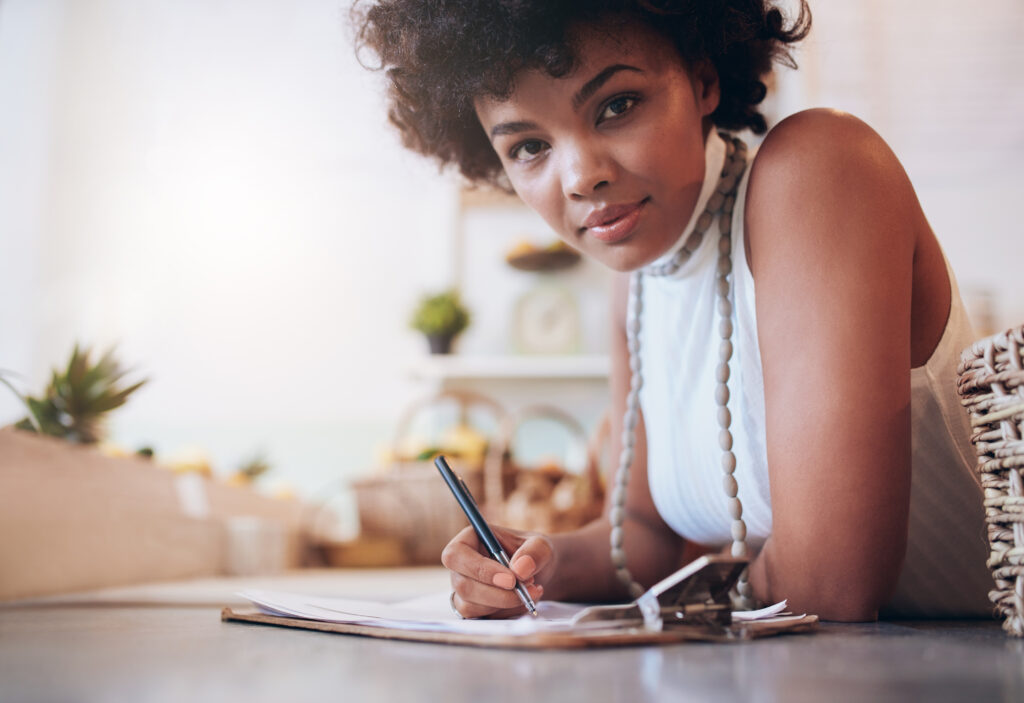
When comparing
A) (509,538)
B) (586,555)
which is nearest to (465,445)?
(586,555)

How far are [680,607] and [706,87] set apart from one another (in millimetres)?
548

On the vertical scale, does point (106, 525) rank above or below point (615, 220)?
below

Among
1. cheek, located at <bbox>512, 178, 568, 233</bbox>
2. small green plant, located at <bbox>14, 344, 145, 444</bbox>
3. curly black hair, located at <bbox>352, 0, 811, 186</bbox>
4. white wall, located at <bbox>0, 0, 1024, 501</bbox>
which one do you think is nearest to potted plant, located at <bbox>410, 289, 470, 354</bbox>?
white wall, located at <bbox>0, 0, 1024, 501</bbox>

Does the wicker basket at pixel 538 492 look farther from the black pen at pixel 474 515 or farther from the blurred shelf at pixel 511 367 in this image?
the black pen at pixel 474 515

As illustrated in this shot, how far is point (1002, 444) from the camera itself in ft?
1.53

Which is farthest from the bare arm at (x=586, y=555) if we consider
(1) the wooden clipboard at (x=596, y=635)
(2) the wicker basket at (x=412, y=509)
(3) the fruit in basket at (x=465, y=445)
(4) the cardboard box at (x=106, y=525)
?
(3) the fruit in basket at (x=465, y=445)

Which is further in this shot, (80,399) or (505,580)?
(80,399)

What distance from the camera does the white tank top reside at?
29.1 inches

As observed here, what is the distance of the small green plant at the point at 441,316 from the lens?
2889 mm

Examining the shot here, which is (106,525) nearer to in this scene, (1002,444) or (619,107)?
(619,107)

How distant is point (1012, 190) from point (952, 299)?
8.29ft

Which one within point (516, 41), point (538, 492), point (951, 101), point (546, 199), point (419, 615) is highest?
point (951, 101)

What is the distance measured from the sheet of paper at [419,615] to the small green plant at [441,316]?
84.5 inches

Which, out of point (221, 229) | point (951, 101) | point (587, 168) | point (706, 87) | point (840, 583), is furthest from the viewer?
point (221, 229)
